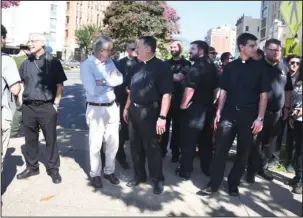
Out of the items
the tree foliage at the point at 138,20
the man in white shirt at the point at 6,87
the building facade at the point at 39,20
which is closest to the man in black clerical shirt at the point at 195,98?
the man in white shirt at the point at 6,87

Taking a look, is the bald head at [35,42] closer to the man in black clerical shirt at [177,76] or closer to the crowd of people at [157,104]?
the crowd of people at [157,104]

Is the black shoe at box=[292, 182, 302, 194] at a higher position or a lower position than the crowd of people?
lower

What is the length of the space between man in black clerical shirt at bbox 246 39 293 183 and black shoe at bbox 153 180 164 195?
4.35 feet

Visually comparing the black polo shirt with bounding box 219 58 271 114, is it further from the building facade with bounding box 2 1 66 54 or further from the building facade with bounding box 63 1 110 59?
the building facade with bounding box 63 1 110 59

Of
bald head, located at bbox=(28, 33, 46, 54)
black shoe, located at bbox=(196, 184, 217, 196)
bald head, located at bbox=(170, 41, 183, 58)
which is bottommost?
black shoe, located at bbox=(196, 184, 217, 196)

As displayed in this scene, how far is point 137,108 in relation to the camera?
4590 millimetres

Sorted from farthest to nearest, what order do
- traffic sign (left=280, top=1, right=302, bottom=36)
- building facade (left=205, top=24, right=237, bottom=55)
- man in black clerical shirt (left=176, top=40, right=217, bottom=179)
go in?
building facade (left=205, top=24, right=237, bottom=55), man in black clerical shirt (left=176, top=40, right=217, bottom=179), traffic sign (left=280, top=1, right=302, bottom=36)

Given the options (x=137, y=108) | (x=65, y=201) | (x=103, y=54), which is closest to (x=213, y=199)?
(x=137, y=108)

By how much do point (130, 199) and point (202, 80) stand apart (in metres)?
1.80

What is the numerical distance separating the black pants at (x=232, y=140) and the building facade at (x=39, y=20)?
52092 millimetres

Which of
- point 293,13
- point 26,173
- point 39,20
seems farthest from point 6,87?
point 39,20

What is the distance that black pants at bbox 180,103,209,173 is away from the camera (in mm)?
5031

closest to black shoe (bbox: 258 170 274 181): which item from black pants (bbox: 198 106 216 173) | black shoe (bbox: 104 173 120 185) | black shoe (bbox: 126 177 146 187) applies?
black pants (bbox: 198 106 216 173)

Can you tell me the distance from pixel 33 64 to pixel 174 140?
2572 mm
